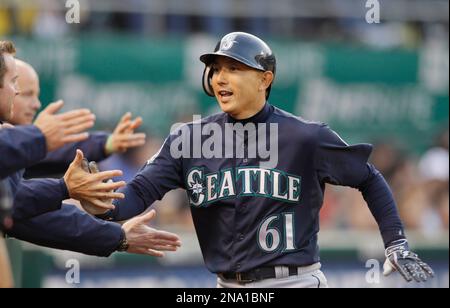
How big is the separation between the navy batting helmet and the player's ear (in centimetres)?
3

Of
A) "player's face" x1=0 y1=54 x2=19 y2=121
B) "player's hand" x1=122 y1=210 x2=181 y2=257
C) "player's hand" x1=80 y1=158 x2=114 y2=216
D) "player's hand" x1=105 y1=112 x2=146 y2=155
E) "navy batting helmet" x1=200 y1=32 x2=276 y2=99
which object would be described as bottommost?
"player's hand" x1=122 y1=210 x2=181 y2=257

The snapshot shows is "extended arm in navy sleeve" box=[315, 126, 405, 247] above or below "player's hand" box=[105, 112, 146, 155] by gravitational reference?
below

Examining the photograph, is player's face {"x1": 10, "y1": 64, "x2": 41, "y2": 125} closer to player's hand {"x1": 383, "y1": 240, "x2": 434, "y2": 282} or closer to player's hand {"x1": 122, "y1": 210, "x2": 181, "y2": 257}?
player's hand {"x1": 122, "y1": 210, "x2": 181, "y2": 257}

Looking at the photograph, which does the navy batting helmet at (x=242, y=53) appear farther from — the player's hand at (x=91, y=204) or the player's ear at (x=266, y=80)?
the player's hand at (x=91, y=204)

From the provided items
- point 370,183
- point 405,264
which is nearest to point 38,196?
point 370,183

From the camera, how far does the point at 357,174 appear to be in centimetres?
639

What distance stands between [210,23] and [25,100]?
6.88 metres

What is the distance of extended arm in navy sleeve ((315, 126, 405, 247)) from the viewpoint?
6.32 meters

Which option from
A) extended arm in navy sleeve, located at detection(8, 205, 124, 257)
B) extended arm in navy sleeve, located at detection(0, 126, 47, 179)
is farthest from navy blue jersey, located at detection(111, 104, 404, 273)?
extended arm in navy sleeve, located at detection(0, 126, 47, 179)

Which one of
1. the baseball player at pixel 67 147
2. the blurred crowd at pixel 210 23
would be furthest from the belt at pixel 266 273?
the blurred crowd at pixel 210 23

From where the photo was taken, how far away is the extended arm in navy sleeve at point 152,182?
250 inches

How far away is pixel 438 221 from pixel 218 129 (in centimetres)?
673

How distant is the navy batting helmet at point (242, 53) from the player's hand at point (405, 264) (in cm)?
133
